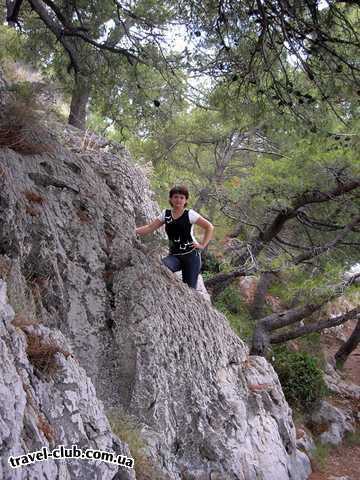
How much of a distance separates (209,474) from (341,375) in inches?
434

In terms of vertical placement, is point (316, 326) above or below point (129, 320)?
above

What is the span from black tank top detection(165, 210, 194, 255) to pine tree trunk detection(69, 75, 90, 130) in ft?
7.27

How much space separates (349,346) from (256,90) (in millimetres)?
11671

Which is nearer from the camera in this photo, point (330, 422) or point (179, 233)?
point (179, 233)

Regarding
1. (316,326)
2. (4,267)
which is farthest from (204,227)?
(316,326)

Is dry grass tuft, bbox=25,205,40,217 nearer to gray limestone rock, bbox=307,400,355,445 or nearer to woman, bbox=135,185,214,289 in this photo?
woman, bbox=135,185,214,289

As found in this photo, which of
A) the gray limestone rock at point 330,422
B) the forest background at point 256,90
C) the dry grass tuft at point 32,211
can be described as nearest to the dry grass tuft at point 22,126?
the forest background at point 256,90

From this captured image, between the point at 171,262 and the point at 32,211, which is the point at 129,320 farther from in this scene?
the point at 32,211

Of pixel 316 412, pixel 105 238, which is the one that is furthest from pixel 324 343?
pixel 105 238

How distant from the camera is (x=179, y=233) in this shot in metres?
5.58

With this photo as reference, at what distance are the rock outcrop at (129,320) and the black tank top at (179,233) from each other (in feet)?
1.29

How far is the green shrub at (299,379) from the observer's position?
11.5 metres

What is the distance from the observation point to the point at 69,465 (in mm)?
2883

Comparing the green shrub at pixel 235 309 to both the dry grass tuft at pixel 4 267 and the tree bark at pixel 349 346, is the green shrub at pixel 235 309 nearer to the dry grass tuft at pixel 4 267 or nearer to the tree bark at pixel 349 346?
the tree bark at pixel 349 346
